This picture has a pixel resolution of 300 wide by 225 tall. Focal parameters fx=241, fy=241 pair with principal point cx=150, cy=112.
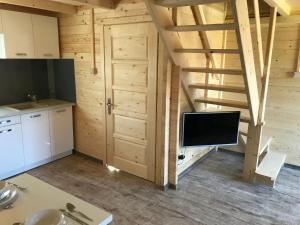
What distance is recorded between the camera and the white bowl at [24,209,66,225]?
115 cm

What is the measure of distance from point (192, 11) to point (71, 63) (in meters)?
2.12

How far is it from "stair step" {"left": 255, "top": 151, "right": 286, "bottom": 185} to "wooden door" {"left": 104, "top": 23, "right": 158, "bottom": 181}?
4.91 ft

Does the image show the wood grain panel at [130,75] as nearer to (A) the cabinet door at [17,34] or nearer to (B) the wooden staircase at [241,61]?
(B) the wooden staircase at [241,61]

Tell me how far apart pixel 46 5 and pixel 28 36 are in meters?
0.55

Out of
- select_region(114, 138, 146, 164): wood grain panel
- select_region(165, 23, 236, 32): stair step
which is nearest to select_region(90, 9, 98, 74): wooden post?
select_region(114, 138, 146, 164): wood grain panel

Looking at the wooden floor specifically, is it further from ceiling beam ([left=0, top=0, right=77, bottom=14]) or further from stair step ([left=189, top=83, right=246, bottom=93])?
ceiling beam ([left=0, top=0, right=77, bottom=14])

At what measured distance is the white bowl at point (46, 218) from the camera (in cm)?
115

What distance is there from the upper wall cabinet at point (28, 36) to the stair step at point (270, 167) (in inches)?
141

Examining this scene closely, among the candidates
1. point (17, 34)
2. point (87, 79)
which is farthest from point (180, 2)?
point (17, 34)

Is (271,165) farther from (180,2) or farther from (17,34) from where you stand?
(17,34)

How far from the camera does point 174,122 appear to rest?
3.02 metres

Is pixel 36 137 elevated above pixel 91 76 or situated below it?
below

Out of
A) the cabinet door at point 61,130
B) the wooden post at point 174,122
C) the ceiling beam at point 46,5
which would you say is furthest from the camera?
the cabinet door at point 61,130

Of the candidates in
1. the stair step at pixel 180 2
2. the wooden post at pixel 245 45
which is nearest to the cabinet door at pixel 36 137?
the stair step at pixel 180 2
